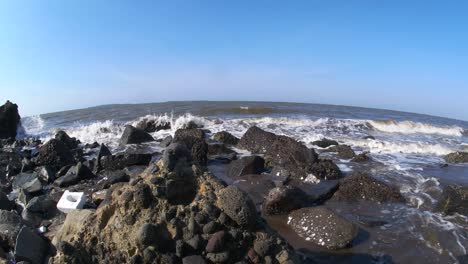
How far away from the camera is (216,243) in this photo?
2.98m

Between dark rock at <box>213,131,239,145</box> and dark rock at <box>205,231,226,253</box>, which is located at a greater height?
dark rock at <box>205,231,226,253</box>

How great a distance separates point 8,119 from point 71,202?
1380 centimetres

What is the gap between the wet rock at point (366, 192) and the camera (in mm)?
6117

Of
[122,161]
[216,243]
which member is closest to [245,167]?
[122,161]

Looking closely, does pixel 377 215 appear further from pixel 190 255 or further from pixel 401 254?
pixel 190 255

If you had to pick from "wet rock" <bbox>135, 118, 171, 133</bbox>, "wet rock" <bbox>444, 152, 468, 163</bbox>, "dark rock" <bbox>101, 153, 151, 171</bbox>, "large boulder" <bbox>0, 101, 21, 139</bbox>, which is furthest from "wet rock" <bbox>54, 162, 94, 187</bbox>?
"large boulder" <bbox>0, 101, 21, 139</bbox>

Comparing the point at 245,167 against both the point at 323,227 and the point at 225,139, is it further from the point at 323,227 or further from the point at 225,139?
the point at 225,139

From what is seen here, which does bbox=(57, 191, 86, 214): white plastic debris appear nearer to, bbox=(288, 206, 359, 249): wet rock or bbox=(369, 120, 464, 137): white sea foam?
bbox=(288, 206, 359, 249): wet rock

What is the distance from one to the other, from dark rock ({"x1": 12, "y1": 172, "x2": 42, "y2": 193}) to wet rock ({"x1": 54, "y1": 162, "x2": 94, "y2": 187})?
0.42m

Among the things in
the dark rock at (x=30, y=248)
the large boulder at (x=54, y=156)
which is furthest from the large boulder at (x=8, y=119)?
the dark rock at (x=30, y=248)

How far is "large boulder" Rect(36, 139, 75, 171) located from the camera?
28.1ft

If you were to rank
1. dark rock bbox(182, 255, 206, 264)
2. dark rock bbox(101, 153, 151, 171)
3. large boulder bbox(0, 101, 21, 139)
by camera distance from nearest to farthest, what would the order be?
dark rock bbox(182, 255, 206, 264) → dark rock bbox(101, 153, 151, 171) → large boulder bbox(0, 101, 21, 139)

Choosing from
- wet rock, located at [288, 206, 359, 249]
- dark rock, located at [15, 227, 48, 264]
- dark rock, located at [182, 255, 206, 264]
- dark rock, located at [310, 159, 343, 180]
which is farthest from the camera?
dark rock, located at [310, 159, 343, 180]

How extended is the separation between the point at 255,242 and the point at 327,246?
5.23 feet
